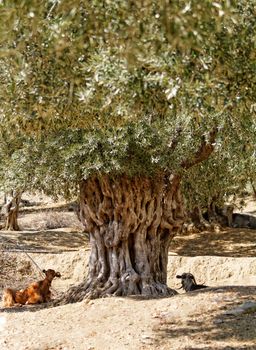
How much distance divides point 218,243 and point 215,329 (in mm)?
18387

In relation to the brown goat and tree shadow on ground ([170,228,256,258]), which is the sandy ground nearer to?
the brown goat

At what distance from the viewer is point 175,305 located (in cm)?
1081

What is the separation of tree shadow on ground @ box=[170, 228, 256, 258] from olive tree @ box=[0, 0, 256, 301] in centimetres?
1150

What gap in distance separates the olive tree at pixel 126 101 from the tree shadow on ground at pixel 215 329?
3327 millimetres

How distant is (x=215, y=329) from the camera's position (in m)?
9.28

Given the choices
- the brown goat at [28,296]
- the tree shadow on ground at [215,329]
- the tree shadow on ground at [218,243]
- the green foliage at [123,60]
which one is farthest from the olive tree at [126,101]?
the tree shadow on ground at [218,243]

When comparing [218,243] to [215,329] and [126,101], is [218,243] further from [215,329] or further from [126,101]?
[126,101]

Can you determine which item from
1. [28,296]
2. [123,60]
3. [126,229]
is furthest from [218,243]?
[123,60]

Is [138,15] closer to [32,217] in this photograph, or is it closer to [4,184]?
[4,184]

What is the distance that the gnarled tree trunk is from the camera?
13.4m

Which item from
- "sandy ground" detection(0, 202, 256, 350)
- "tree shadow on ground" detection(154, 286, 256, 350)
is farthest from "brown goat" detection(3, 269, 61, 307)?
"tree shadow on ground" detection(154, 286, 256, 350)

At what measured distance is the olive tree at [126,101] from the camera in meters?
5.28

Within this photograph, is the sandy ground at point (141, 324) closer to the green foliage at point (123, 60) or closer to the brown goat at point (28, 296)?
the brown goat at point (28, 296)

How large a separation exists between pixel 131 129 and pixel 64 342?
4862 millimetres
